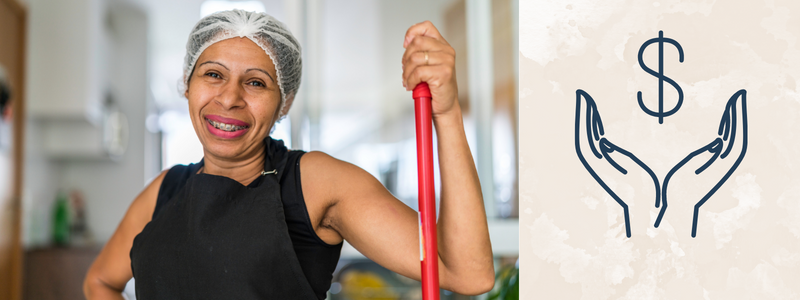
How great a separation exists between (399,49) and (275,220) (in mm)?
2070

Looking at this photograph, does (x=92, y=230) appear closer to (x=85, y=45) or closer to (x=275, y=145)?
(x=85, y=45)

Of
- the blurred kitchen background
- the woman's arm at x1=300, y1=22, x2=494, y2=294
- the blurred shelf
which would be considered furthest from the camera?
the blurred shelf

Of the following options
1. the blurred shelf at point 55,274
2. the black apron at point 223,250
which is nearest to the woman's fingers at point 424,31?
the black apron at point 223,250

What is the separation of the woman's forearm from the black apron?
26 centimetres

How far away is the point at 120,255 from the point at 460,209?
0.77 meters

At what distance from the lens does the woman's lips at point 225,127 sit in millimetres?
913

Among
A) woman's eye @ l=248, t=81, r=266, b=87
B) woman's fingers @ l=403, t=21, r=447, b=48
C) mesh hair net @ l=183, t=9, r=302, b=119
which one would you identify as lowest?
woman's eye @ l=248, t=81, r=266, b=87

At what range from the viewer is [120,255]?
113cm

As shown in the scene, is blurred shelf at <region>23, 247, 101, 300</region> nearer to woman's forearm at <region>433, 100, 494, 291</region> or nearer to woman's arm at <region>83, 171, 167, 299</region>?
woman's arm at <region>83, 171, 167, 299</region>

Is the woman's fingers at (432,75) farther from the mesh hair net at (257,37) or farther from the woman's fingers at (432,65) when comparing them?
the mesh hair net at (257,37)

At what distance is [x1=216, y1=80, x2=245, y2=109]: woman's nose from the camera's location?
35.2 inches

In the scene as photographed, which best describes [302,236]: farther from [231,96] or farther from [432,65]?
[432,65]
